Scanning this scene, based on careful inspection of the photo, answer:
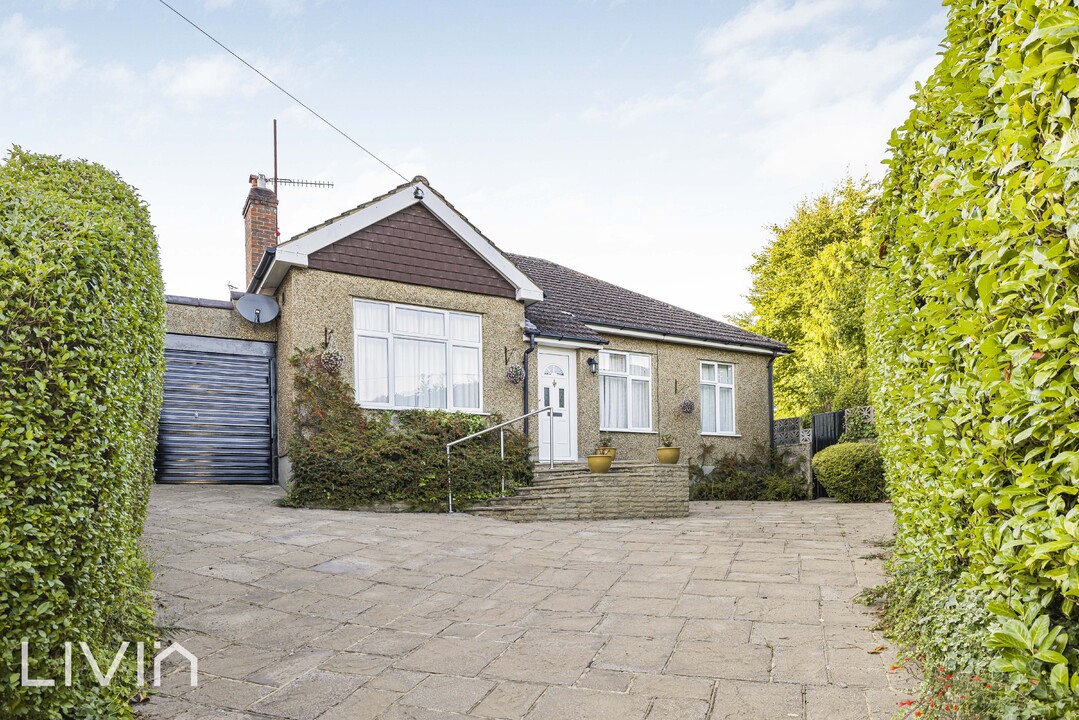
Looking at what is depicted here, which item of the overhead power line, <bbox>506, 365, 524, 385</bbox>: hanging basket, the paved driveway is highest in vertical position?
the overhead power line

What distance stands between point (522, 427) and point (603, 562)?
21.6 feet

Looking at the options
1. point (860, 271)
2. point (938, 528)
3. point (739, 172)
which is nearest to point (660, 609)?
point (938, 528)

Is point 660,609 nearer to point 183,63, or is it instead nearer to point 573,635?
point 573,635

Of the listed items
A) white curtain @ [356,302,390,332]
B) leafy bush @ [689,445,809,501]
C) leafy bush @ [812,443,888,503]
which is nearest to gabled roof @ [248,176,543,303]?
white curtain @ [356,302,390,332]

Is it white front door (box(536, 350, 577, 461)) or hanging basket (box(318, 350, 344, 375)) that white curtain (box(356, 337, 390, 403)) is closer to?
hanging basket (box(318, 350, 344, 375))

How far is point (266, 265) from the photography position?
1220cm

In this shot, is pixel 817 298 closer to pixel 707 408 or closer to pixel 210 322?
pixel 707 408

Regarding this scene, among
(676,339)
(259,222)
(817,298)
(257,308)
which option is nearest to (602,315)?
(676,339)

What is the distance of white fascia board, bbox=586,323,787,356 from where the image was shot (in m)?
16.2

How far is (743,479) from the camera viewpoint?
1675cm

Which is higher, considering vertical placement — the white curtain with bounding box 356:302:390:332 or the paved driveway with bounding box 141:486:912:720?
the white curtain with bounding box 356:302:390:332

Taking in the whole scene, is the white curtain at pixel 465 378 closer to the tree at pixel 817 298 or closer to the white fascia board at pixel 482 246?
the white fascia board at pixel 482 246

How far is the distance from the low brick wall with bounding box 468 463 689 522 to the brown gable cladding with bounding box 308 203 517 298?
409 cm

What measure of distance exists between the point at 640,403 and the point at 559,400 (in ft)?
8.43
